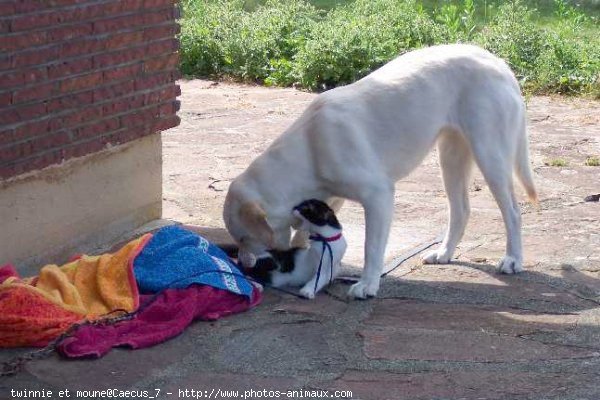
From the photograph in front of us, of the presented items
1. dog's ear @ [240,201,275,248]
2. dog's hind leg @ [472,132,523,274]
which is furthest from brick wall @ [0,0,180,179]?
dog's hind leg @ [472,132,523,274]

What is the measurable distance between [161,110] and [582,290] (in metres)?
2.66

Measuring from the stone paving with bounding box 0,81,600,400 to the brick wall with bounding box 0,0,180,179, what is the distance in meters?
0.89

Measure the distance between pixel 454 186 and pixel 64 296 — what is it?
7.87 feet

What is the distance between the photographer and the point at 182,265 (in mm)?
5027

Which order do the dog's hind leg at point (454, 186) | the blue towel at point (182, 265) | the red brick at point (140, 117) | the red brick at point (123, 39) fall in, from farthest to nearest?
the red brick at point (140, 117), the dog's hind leg at point (454, 186), the red brick at point (123, 39), the blue towel at point (182, 265)

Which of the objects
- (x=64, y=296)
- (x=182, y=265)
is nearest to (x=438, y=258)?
(x=182, y=265)

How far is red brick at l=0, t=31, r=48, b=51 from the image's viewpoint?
16.7ft

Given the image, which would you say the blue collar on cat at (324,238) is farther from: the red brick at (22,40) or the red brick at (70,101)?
the red brick at (22,40)

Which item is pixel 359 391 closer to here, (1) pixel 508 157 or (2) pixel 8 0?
(1) pixel 508 157

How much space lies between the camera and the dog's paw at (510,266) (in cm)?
567

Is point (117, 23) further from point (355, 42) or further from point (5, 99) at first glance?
A: point (355, 42)

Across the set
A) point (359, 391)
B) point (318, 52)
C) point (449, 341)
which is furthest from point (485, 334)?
point (318, 52)

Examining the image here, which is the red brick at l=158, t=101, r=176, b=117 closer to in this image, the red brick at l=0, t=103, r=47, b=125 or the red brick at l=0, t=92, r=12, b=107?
the red brick at l=0, t=103, r=47, b=125

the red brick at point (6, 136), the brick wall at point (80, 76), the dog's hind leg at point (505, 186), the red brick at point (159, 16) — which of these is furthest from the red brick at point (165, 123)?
the dog's hind leg at point (505, 186)
